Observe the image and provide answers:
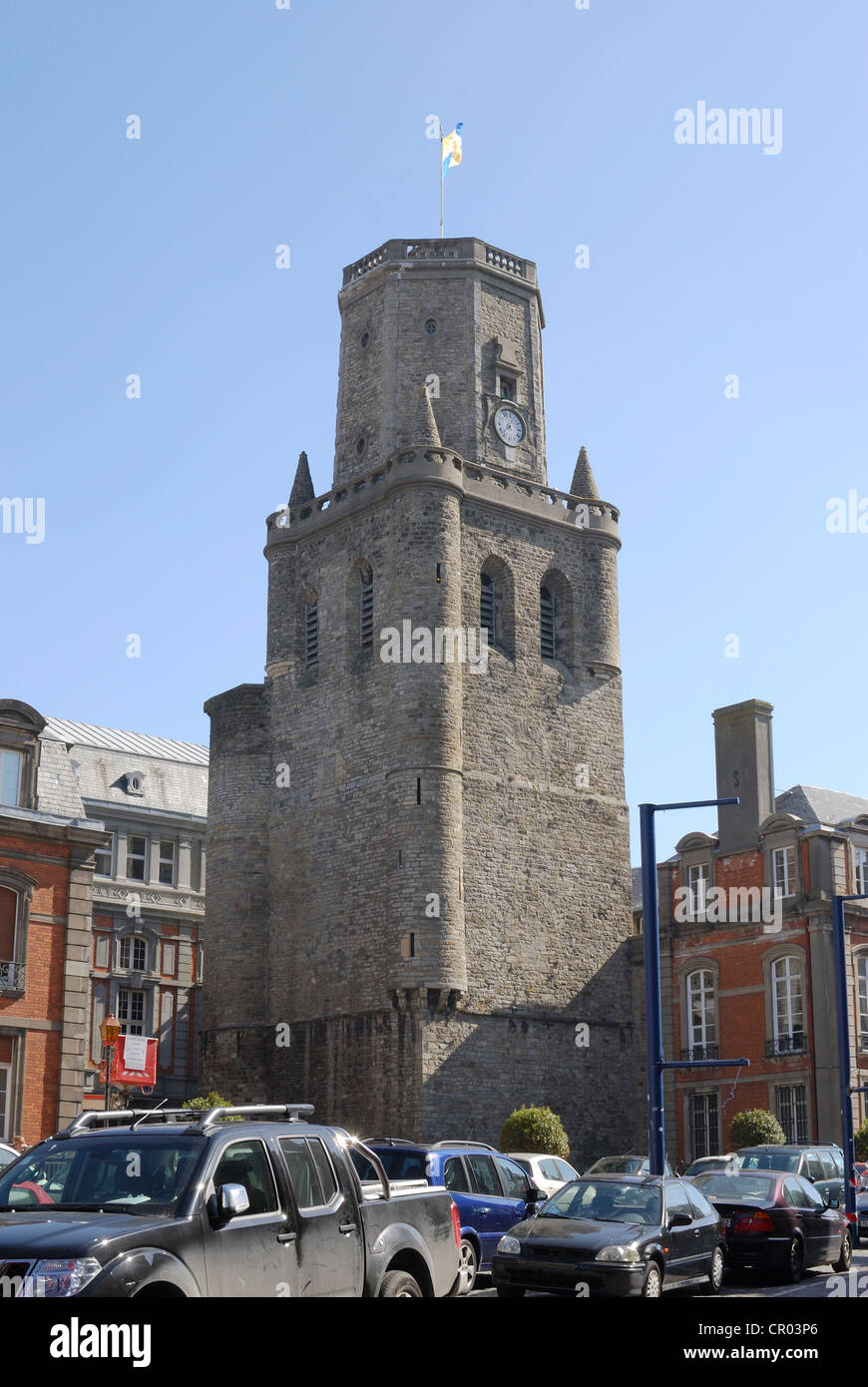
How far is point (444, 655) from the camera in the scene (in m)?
44.3

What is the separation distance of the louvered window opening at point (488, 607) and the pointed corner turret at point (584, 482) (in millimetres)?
5050

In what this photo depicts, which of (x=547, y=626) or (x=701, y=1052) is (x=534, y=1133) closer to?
(x=701, y=1052)

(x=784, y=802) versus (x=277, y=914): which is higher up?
(x=784, y=802)

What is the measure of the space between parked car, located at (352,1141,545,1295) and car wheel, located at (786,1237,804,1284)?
3.05 metres

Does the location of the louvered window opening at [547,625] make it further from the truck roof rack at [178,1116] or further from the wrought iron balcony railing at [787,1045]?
the truck roof rack at [178,1116]

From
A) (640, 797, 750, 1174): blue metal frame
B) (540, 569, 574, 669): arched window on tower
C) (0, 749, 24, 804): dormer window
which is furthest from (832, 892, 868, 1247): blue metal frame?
(540, 569, 574, 669): arched window on tower

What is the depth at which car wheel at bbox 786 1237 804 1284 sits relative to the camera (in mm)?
19375

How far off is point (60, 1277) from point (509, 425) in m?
43.2

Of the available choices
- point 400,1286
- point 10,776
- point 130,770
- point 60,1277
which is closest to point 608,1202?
point 400,1286

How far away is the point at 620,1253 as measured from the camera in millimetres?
15352

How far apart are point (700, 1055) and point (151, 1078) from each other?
16265mm

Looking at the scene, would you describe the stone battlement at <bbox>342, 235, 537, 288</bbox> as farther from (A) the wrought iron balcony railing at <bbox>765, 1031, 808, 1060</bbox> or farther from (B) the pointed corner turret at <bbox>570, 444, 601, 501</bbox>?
(A) the wrought iron balcony railing at <bbox>765, 1031, 808, 1060</bbox>

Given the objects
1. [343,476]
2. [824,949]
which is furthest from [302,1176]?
[343,476]
